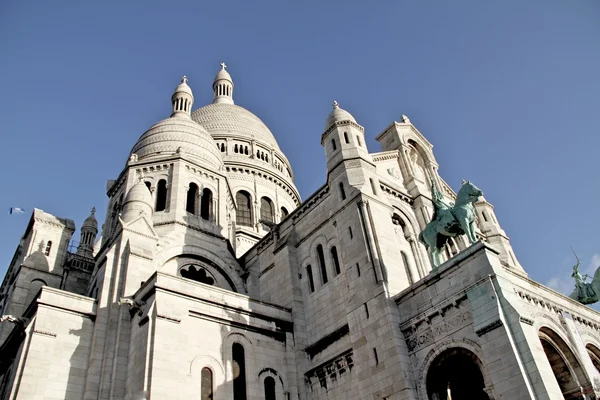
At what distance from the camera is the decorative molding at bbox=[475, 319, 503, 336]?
16.9 metres

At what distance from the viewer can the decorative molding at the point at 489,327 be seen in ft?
55.4

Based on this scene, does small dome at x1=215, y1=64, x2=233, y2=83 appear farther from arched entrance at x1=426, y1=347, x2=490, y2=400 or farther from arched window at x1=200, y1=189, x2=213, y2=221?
arched entrance at x1=426, y1=347, x2=490, y2=400

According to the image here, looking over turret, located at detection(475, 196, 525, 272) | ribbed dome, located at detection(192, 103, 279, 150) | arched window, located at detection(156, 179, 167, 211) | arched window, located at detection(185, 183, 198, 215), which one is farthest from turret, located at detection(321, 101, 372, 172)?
ribbed dome, located at detection(192, 103, 279, 150)

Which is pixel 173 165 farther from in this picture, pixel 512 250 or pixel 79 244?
pixel 512 250

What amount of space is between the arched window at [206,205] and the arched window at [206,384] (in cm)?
1296

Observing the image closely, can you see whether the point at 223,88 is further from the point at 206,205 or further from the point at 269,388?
the point at 269,388

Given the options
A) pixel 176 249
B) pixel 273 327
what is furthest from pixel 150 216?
pixel 273 327

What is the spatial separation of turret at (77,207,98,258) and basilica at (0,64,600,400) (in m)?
2.48

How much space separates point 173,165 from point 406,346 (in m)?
19.6

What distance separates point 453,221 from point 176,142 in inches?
831

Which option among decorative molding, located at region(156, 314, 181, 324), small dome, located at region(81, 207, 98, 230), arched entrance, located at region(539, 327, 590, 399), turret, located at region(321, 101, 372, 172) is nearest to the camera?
arched entrance, located at region(539, 327, 590, 399)

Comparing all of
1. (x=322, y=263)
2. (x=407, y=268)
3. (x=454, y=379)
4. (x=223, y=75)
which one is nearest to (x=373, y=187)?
(x=407, y=268)

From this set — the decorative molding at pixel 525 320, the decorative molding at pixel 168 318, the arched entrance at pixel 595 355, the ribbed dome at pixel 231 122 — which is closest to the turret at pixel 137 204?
the decorative molding at pixel 168 318

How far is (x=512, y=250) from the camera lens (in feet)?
119
